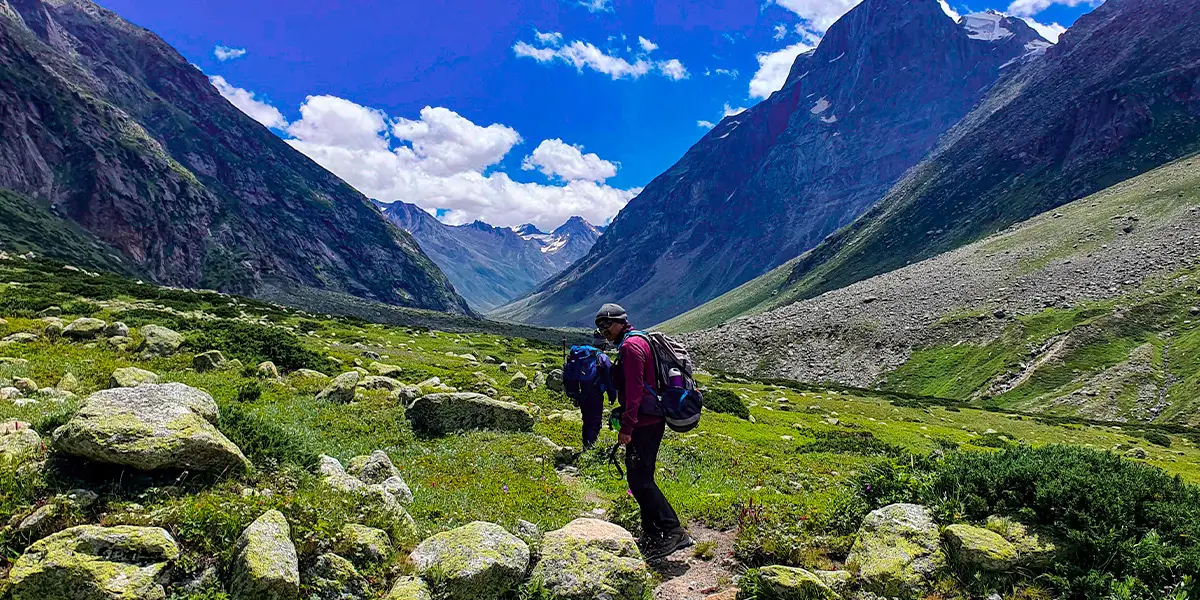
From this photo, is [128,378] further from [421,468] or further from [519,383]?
[519,383]

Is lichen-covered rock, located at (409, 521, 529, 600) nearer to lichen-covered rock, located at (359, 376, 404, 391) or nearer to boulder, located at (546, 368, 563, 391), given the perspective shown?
lichen-covered rock, located at (359, 376, 404, 391)

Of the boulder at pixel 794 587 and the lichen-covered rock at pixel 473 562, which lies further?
the boulder at pixel 794 587

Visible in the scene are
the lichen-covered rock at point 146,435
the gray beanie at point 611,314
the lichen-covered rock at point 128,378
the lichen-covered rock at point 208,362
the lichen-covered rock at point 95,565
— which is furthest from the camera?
the lichen-covered rock at point 208,362

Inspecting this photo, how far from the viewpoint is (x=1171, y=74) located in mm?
164750

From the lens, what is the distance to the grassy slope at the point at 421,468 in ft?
20.8

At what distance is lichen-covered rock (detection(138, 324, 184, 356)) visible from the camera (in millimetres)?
18203

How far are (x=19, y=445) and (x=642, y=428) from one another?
8269mm

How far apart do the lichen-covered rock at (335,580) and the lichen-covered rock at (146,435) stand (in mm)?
2626

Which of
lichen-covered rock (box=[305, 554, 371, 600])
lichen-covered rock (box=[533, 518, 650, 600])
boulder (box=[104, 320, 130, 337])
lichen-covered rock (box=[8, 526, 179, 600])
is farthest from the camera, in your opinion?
boulder (box=[104, 320, 130, 337])

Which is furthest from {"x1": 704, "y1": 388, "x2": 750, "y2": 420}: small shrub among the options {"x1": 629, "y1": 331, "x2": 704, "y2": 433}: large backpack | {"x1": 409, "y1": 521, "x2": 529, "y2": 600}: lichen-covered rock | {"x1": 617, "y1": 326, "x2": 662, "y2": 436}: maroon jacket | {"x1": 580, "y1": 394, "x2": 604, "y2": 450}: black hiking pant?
{"x1": 409, "y1": 521, "x2": 529, "y2": 600}: lichen-covered rock

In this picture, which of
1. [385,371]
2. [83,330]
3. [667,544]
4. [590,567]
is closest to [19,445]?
[590,567]

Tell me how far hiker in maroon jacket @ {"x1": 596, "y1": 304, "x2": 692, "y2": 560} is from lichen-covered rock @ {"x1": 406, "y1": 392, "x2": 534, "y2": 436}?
735 cm

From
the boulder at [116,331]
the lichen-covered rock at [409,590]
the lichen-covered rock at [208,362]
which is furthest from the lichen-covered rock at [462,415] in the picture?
the boulder at [116,331]

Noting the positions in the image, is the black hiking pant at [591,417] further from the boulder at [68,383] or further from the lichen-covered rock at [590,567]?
the boulder at [68,383]
